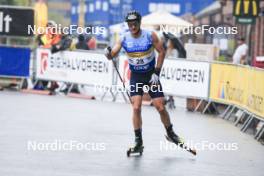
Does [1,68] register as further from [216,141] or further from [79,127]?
[216,141]

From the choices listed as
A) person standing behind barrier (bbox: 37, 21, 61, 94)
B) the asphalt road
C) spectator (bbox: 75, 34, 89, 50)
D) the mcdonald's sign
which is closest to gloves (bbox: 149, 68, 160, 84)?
the asphalt road

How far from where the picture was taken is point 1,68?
981 inches

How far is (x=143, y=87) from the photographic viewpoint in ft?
40.0

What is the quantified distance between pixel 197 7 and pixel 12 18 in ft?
163

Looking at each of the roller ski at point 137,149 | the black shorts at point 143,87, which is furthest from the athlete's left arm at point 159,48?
the roller ski at point 137,149

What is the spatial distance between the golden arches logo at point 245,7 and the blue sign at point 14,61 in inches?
230

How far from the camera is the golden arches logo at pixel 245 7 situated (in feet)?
80.0

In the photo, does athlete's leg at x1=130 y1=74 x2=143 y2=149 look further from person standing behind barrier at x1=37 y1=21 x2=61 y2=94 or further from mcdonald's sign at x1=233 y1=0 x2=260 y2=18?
mcdonald's sign at x1=233 y1=0 x2=260 y2=18

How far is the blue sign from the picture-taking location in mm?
24781

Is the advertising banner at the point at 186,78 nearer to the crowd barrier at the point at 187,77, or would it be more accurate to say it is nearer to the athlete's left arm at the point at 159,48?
the crowd barrier at the point at 187,77

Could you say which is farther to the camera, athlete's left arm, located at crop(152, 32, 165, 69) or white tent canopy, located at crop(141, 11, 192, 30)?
white tent canopy, located at crop(141, 11, 192, 30)

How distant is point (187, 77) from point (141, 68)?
9085 mm

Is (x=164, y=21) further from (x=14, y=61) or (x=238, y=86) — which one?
(x=238, y=86)

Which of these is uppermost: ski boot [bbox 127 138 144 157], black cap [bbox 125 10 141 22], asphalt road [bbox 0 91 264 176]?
black cap [bbox 125 10 141 22]
